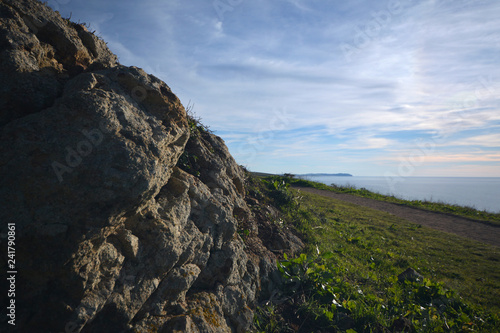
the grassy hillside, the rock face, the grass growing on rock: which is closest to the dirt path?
the grass growing on rock

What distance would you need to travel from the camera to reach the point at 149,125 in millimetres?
3506

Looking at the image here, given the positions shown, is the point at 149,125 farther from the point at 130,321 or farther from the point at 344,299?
the point at 344,299

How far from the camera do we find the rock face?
253 centimetres

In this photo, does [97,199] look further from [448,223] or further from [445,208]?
[445,208]

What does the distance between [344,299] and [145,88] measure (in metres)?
5.25

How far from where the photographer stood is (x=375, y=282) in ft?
21.5

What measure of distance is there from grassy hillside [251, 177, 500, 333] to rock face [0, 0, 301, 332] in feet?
4.26

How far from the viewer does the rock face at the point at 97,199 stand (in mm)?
2531

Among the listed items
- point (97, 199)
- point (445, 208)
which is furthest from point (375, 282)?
point (445, 208)

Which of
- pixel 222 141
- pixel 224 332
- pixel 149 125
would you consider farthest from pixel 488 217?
pixel 149 125

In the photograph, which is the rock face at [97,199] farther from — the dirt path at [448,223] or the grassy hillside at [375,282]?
the dirt path at [448,223]

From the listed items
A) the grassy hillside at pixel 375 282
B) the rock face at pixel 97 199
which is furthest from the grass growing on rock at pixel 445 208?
the rock face at pixel 97 199

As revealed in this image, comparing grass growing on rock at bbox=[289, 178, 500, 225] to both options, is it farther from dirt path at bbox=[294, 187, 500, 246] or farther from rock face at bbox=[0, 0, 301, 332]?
rock face at bbox=[0, 0, 301, 332]

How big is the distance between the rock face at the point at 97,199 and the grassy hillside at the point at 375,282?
1300 millimetres
